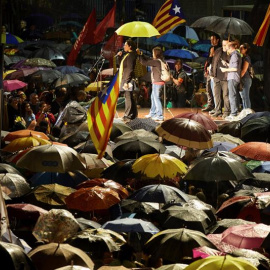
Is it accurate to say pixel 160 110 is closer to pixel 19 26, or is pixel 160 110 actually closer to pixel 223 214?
pixel 223 214

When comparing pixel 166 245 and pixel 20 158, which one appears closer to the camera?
pixel 166 245

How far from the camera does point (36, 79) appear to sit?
32531mm

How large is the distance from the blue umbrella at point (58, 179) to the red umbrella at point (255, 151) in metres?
2.97

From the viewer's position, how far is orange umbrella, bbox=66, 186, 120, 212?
1725 centimetres

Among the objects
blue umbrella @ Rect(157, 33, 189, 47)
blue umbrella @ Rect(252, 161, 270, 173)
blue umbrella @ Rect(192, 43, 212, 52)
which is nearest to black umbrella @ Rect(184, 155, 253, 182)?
blue umbrella @ Rect(252, 161, 270, 173)

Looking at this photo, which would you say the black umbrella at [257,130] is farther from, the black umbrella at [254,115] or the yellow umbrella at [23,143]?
the yellow umbrella at [23,143]

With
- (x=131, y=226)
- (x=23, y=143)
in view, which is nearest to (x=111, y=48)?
(x=23, y=143)

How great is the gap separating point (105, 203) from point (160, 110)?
34.8ft

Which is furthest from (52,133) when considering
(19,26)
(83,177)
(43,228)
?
(19,26)

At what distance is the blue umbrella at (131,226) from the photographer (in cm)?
1570

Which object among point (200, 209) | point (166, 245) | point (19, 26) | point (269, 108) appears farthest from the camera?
point (19, 26)

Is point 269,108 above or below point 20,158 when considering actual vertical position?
below

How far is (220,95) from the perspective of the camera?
1121 inches

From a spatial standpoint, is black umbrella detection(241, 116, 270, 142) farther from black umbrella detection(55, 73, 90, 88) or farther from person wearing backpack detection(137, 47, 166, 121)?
black umbrella detection(55, 73, 90, 88)
